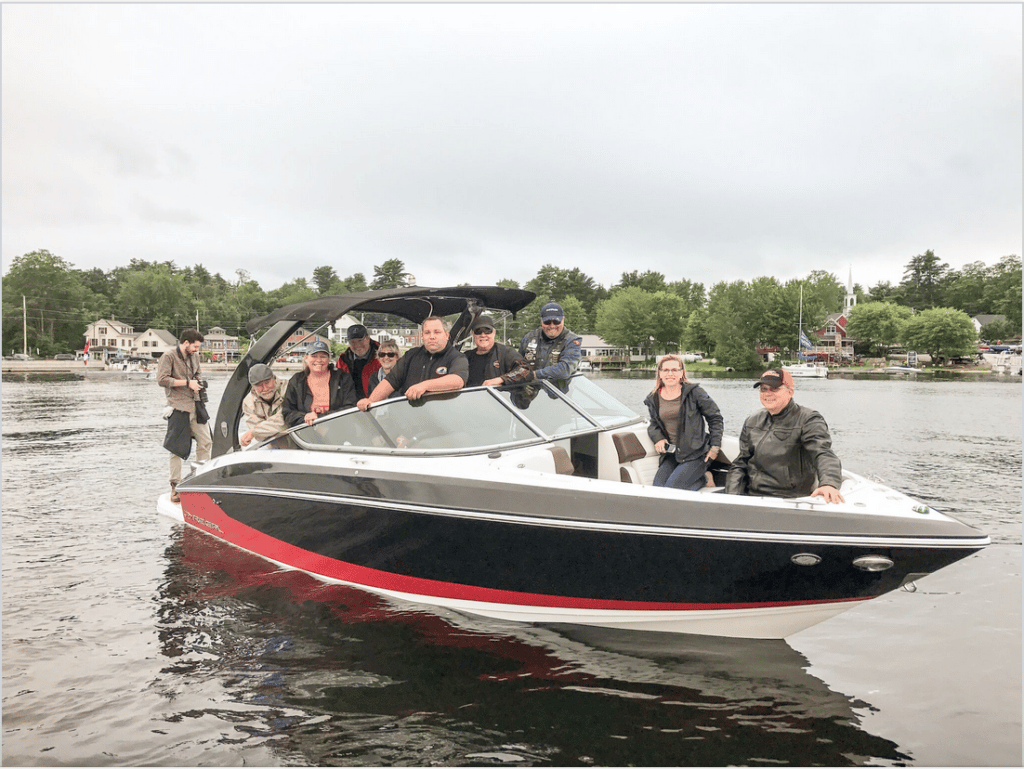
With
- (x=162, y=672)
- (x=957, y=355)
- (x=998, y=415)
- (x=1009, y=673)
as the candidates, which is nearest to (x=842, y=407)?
(x=998, y=415)

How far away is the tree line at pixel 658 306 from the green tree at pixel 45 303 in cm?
12

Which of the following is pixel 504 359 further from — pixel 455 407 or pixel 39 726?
pixel 39 726

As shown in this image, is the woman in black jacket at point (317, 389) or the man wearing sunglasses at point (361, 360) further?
the man wearing sunglasses at point (361, 360)

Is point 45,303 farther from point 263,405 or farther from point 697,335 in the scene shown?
point 263,405

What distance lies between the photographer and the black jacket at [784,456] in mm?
3904

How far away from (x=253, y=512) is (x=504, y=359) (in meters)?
2.31

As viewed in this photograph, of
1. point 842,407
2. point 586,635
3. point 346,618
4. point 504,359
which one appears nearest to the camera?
point 586,635

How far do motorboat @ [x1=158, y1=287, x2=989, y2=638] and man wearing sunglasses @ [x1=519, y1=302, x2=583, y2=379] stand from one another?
225mm

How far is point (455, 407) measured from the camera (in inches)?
184

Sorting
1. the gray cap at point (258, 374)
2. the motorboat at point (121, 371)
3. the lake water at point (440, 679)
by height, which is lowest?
the lake water at point (440, 679)

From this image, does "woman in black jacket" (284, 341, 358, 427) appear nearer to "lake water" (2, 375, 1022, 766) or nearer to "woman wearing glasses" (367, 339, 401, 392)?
"woman wearing glasses" (367, 339, 401, 392)

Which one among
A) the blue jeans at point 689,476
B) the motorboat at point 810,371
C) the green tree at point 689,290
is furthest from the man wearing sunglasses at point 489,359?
the green tree at point 689,290

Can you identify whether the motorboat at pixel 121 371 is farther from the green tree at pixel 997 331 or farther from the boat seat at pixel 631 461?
the green tree at pixel 997 331

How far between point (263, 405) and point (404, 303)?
5.13 ft
